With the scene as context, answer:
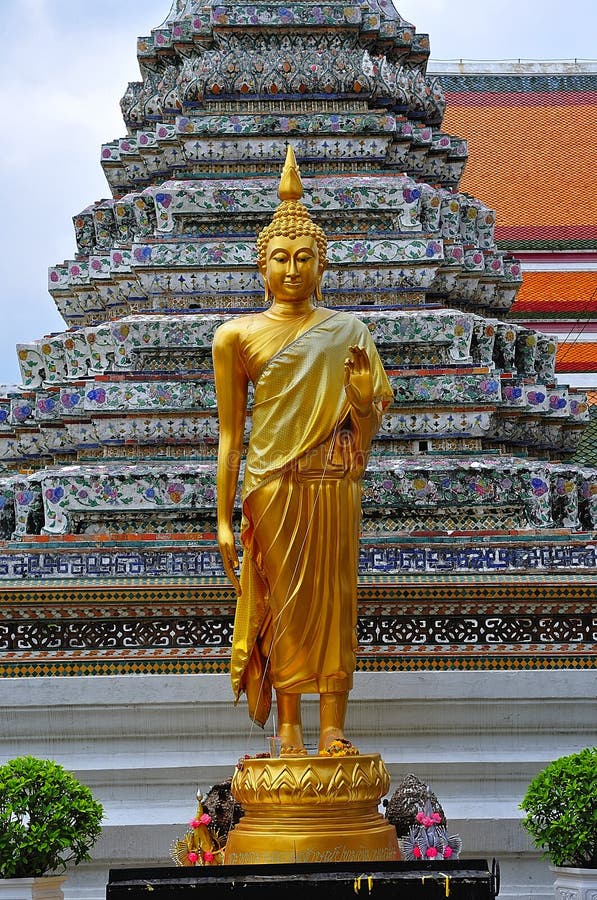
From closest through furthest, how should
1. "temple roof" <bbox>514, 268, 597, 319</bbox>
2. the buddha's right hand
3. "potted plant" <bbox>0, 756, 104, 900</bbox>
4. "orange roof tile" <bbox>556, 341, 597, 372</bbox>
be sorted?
"potted plant" <bbox>0, 756, 104, 900</bbox> < the buddha's right hand < "orange roof tile" <bbox>556, 341, 597, 372</bbox> < "temple roof" <bbox>514, 268, 597, 319</bbox>

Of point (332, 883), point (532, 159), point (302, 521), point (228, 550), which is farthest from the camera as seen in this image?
point (532, 159)

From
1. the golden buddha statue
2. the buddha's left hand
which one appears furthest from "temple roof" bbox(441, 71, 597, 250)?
the buddha's left hand

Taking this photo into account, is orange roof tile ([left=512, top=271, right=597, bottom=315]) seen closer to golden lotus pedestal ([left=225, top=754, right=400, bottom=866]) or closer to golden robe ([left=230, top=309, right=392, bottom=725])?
golden robe ([left=230, top=309, right=392, bottom=725])

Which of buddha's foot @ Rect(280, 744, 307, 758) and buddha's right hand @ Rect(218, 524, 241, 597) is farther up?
buddha's right hand @ Rect(218, 524, 241, 597)

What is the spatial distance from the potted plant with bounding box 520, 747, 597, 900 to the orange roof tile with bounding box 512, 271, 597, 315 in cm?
790

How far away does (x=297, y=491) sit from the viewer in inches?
286

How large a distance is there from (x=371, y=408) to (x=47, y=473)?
313cm

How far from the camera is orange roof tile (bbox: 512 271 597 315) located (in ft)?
48.6

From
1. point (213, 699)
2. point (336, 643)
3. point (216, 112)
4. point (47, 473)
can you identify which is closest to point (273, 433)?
point (336, 643)

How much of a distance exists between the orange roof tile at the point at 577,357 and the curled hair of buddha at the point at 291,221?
665 cm

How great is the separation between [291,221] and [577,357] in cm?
708

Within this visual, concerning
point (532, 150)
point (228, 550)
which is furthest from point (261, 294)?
point (532, 150)

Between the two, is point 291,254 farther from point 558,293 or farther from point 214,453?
point 558,293

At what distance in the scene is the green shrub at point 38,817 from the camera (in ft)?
23.8
